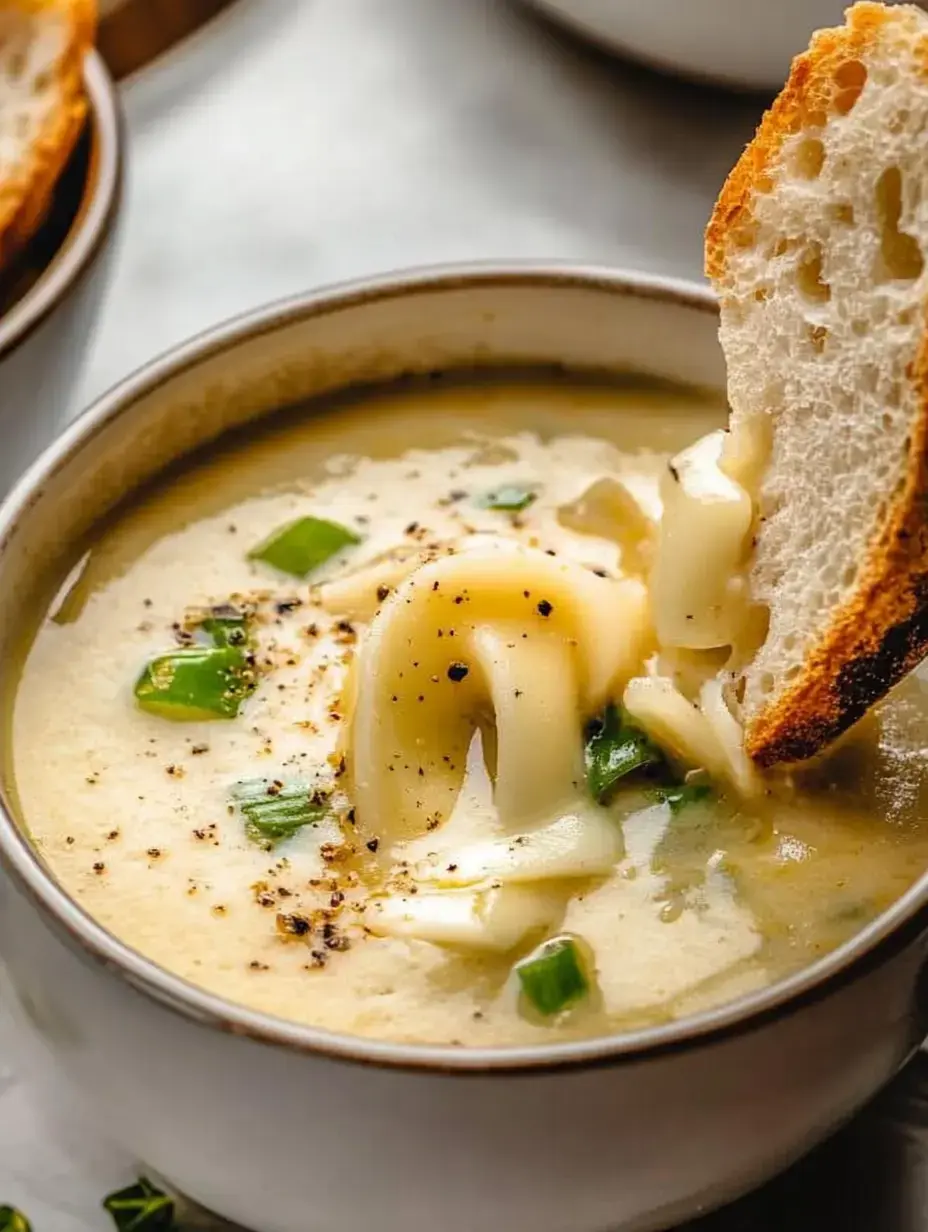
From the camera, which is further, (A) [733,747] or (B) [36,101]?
(B) [36,101]

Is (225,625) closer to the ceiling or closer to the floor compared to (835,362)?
closer to the floor

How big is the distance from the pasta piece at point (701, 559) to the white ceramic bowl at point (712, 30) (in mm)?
1016

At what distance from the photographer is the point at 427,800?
1.37 metres

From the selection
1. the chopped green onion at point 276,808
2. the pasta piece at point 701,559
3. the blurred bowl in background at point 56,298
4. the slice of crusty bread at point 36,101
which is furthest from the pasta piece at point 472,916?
the slice of crusty bread at point 36,101

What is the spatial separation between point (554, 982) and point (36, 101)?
1.21m

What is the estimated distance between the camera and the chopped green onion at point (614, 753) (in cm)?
136

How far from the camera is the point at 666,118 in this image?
2516mm

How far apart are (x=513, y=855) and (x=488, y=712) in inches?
6.3

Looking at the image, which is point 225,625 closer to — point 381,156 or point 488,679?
point 488,679

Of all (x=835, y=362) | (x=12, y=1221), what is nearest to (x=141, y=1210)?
(x=12, y=1221)

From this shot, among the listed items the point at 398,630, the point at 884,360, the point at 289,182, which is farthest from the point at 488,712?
the point at 289,182

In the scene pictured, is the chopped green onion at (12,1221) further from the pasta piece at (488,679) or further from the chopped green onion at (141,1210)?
the pasta piece at (488,679)

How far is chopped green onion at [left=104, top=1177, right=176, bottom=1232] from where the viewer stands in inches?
52.1

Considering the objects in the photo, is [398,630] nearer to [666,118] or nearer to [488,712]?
[488,712]
